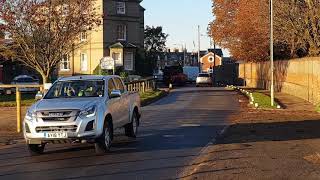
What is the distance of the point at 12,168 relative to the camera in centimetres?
1137

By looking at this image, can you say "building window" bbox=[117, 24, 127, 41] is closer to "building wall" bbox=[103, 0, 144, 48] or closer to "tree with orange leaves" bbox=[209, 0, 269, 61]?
"building wall" bbox=[103, 0, 144, 48]

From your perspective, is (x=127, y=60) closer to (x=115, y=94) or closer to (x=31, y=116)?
(x=115, y=94)

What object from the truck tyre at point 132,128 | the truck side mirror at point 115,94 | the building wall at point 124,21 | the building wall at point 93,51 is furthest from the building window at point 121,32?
the truck side mirror at point 115,94

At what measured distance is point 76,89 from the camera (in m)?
14.3

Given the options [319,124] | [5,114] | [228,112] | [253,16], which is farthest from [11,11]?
[253,16]

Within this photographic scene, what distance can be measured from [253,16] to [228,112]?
77.1 ft

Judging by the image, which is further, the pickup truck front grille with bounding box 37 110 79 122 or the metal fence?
the metal fence

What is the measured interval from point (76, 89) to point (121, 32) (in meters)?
47.4

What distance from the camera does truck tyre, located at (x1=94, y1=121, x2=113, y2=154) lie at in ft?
42.8

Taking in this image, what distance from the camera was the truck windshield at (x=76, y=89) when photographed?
1403 centimetres

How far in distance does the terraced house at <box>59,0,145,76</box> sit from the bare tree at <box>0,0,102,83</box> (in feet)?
98.2

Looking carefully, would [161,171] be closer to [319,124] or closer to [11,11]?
[319,124]

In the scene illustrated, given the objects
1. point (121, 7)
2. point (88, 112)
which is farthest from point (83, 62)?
point (88, 112)

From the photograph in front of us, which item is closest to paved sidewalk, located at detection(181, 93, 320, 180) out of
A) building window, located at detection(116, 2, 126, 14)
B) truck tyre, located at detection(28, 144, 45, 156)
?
truck tyre, located at detection(28, 144, 45, 156)
